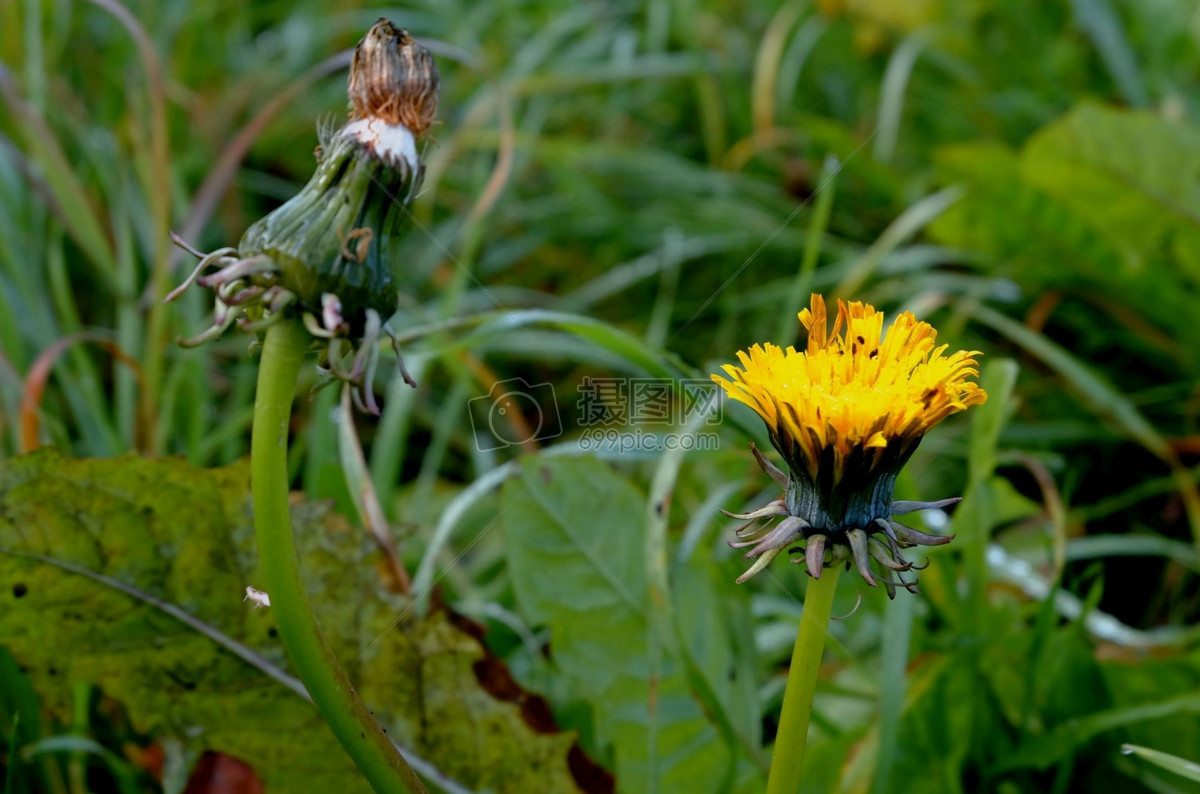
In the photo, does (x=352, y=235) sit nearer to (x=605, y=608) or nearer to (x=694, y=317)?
(x=605, y=608)

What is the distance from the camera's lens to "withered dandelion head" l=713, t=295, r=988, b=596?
661 mm

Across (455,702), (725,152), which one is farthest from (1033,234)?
(455,702)

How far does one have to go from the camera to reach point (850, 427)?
26.1 inches

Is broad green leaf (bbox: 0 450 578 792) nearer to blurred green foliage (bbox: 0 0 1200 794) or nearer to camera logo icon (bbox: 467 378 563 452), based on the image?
Result: blurred green foliage (bbox: 0 0 1200 794)

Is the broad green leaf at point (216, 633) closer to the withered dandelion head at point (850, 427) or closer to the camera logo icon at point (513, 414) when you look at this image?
the withered dandelion head at point (850, 427)

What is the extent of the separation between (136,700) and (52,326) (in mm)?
1040

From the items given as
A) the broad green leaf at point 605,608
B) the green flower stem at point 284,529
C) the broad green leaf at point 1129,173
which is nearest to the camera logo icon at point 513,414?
the broad green leaf at point 605,608

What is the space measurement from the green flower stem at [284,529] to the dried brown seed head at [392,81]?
0.52 feet

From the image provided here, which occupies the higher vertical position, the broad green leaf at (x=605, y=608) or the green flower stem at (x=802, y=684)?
the broad green leaf at (x=605, y=608)

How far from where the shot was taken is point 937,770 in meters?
1.14

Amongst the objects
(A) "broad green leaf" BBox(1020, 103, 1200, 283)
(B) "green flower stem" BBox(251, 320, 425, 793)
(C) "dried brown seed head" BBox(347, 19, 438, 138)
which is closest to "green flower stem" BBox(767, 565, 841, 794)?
(B) "green flower stem" BBox(251, 320, 425, 793)

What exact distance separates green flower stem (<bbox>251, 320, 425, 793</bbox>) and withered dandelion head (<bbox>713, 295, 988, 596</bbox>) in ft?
0.92

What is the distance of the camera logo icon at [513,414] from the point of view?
2.05 m

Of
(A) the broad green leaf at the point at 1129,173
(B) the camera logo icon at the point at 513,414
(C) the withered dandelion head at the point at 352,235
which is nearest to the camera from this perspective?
(C) the withered dandelion head at the point at 352,235
